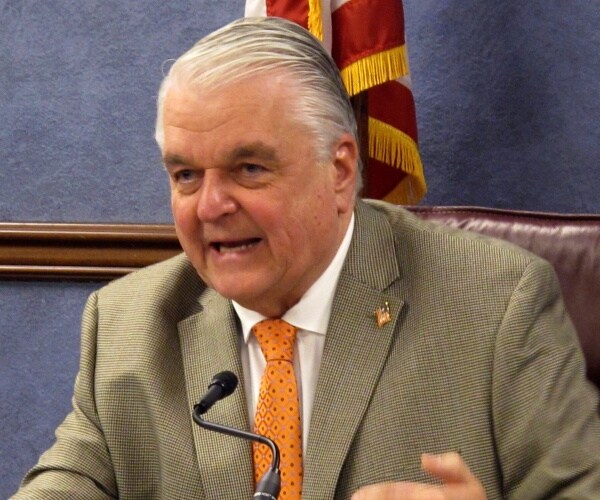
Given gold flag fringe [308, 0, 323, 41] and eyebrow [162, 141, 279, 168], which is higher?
gold flag fringe [308, 0, 323, 41]

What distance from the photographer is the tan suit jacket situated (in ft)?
5.18

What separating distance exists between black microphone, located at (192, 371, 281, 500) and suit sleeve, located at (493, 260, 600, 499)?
1.37 feet

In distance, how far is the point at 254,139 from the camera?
1596 mm

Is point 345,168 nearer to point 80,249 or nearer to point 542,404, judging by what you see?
point 542,404

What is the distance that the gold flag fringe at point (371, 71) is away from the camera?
2.49 meters

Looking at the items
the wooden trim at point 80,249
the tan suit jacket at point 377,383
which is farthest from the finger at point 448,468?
the wooden trim at point 80,249

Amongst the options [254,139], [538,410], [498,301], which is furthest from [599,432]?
[254,139]

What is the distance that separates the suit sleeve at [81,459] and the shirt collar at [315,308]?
30cm

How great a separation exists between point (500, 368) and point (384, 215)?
41 cm

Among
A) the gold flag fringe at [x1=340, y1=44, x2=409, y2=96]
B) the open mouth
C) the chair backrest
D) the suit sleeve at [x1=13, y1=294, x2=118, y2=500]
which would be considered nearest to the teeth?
the open mouth

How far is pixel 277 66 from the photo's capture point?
161 cm

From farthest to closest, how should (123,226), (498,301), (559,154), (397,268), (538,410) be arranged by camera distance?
(123,226) < (559,154) < (397,268) < (498,301) < (538,410)

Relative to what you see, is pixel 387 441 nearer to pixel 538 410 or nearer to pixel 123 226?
pixel 538 410

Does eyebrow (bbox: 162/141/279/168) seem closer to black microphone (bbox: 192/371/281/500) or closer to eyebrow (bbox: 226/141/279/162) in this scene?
eyebrow (bbox: 226/141/279/162)
